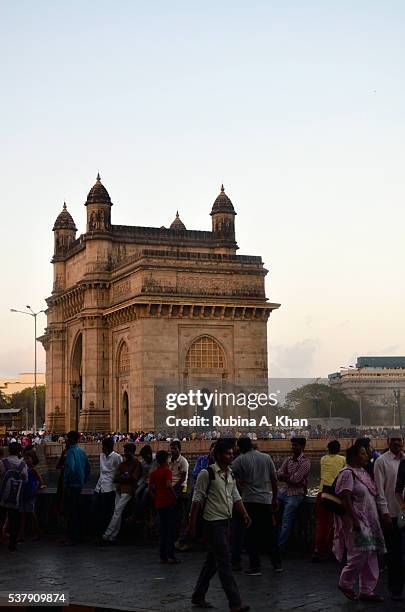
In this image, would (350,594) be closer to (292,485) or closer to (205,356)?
(292,485)

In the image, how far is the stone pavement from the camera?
32.6 ft

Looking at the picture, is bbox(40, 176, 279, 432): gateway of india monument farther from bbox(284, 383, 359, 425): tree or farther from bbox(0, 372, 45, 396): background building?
bbox(0, 372, 45, 396): background building

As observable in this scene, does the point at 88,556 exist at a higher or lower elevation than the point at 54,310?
lower

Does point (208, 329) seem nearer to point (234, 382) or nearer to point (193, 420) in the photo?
point (234, 382)

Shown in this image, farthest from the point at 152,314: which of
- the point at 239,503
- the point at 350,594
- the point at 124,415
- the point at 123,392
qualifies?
the point at 350,594

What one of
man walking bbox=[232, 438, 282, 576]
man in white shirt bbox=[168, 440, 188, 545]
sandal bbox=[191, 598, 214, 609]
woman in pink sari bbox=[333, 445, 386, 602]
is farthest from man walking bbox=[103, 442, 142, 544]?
woman in pink sari bbox=[333, 445, 386, 602]

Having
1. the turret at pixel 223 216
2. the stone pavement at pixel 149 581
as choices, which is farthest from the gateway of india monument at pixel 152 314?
the stone pavement at pixel 149 581

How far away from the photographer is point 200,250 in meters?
60.8

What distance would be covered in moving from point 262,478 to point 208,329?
40598mm

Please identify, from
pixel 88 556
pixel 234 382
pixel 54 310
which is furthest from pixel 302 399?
pixel 88 556

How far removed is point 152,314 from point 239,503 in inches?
1605

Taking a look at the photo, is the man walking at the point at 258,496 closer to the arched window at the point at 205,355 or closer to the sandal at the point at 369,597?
the sandal at the point at 369,597

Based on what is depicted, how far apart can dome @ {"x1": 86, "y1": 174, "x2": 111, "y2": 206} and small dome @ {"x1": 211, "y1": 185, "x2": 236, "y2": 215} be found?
7.66 metres

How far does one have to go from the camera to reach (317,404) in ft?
161
